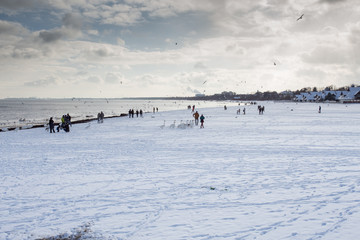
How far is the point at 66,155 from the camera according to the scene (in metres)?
13.7

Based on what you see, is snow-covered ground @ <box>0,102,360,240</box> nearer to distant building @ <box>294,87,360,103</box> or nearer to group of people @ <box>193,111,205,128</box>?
group of people @ <box>193,111,205,128</box>

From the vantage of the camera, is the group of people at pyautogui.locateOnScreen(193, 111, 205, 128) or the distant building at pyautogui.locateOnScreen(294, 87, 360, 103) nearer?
the group of people at pyautogui.locateOnScreen(193, 111, 205, 128)

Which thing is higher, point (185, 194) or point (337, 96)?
point (337, 96)

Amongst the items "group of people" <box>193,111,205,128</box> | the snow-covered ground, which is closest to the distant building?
"group of people" <box>193,111,205,128</box>

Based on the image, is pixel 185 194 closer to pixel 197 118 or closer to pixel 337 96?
pixel 197 118

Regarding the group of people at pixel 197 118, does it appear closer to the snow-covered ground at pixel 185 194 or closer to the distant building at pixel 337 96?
the snow-covered ground at pixel 185 194

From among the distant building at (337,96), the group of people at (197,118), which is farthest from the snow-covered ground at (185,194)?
the distant building at (337,96)

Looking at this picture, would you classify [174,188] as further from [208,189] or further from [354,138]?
[354,138]

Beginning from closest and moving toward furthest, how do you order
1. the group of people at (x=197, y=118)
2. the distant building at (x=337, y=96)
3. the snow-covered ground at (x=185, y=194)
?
the snow-covered ground at (x=185, y=194) < the group of people at (x=197, y=118) < the distant building at (x=337, y=96)

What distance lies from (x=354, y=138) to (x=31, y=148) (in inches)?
835

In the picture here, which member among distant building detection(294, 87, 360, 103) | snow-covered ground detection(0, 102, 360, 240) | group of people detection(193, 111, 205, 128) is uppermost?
distant building detection(294, 87, 360, 103)

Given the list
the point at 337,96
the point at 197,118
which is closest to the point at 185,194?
the point at 197,118

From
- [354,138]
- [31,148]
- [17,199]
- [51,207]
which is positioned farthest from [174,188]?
[354,138]

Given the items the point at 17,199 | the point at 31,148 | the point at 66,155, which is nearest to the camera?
the point at 17,199
